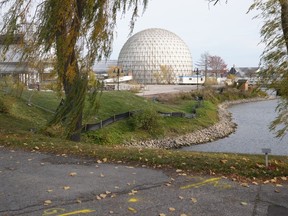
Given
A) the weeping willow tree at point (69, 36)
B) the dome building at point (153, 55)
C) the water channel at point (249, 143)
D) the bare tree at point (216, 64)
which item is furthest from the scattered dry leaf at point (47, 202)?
the bare tree at point (216, 64)

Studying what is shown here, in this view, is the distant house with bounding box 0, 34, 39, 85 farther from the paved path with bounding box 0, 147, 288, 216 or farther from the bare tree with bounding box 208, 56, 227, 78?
the bare tree with bounding box 208, 56, 227, 78

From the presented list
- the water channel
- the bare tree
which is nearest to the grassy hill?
the water channel

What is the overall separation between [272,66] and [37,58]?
21.8ft

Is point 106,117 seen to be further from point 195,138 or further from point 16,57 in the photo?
point 16,57

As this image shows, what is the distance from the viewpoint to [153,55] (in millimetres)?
92500

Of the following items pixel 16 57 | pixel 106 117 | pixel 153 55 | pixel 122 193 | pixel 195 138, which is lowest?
pixel 195 138

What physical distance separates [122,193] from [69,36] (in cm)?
639

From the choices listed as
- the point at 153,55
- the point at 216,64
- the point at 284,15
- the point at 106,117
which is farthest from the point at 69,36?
the point at 216,64

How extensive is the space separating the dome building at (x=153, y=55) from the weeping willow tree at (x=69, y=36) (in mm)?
74823

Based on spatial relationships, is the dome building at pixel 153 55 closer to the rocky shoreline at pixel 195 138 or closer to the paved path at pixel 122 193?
the rocky shoreline at pixel 195 138

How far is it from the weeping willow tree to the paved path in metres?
4.27

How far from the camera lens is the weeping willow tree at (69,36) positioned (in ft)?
35.0

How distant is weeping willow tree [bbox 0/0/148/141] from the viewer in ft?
35.0

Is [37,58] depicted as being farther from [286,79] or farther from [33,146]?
[286,79]
